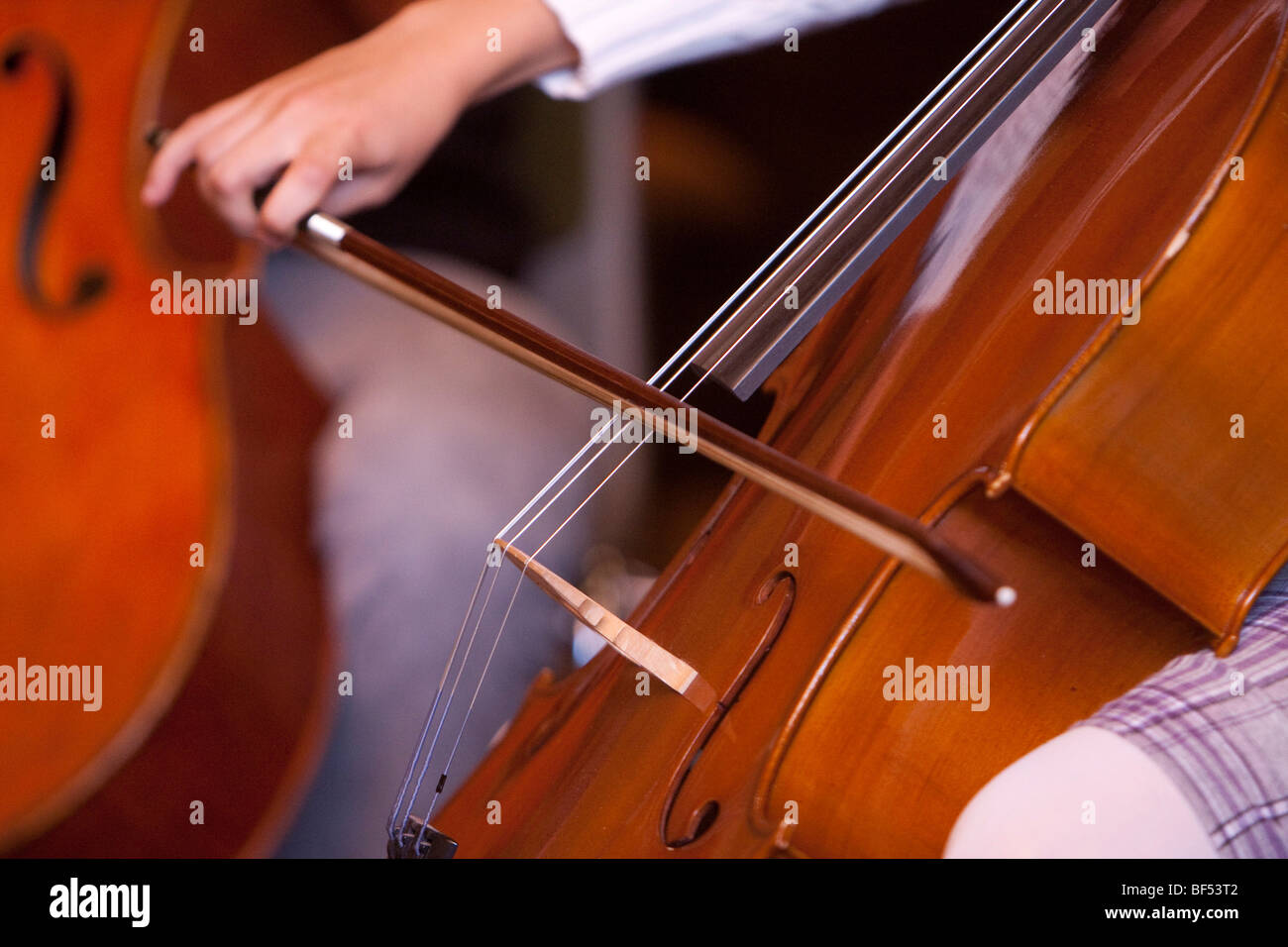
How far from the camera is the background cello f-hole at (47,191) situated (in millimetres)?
775

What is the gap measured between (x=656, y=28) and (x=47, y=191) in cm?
46

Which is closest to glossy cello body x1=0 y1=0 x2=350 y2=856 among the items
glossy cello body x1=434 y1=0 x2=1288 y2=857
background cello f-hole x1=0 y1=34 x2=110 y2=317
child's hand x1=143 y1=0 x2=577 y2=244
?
background cello f-hole x1=0 y1=34 x2=110 y2=317

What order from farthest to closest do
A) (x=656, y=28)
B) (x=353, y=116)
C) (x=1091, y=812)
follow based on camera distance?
(x=656, y=28) < (x=353, y=116) < (x=1091, y=812)

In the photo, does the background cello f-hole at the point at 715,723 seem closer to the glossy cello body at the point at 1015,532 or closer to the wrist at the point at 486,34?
the glossy cello body at the point at 1015,532

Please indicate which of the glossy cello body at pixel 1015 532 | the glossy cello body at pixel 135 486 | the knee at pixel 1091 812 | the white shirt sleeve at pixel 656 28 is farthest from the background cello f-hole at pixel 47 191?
the knee at pixel 1091 812

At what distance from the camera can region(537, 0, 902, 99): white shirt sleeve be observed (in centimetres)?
67

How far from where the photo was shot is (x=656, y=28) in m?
0.69

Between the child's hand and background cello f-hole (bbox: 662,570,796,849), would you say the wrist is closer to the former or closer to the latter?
A: the child's hand

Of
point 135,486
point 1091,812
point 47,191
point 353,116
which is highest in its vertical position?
point 47,191

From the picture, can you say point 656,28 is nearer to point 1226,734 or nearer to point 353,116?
point 353,116

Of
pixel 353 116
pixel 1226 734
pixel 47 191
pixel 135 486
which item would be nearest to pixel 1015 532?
pixel 1226 734

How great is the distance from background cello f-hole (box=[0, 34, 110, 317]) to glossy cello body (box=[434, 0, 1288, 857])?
515mm
